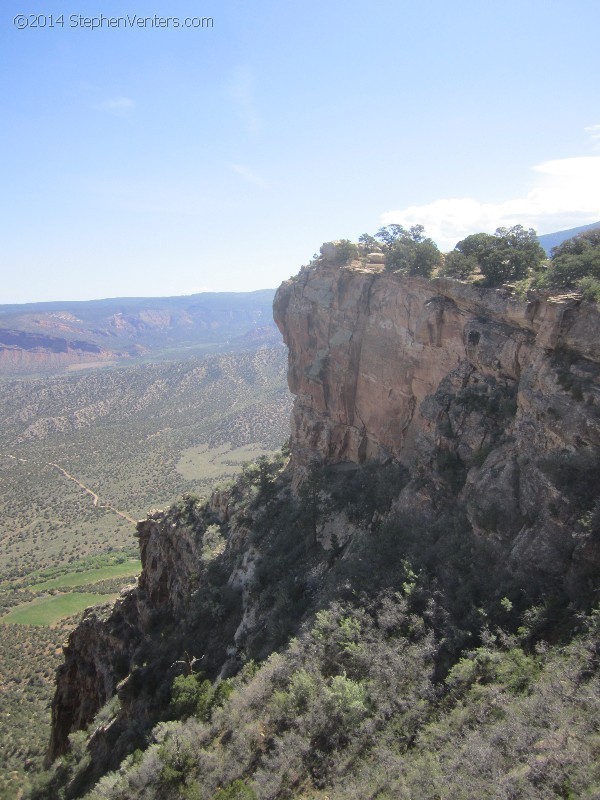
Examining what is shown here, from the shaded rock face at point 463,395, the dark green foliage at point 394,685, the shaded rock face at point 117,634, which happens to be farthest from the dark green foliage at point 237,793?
the shaded rock face at point 117,634

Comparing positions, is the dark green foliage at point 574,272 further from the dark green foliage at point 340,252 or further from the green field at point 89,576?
the green field at point 89,576

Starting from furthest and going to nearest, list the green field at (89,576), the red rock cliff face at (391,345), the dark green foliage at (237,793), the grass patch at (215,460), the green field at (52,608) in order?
the grass patch at (215,460)
the green field at (89,576)
the green field at (52,608)
the red rock cliff face at (391,345)
the dark green foliage at (237,793)

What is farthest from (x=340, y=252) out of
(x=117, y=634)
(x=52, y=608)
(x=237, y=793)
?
(x=52, y=608)

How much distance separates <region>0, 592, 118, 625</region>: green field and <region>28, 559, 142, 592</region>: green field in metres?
3.68

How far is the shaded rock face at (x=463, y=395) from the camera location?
795 inches

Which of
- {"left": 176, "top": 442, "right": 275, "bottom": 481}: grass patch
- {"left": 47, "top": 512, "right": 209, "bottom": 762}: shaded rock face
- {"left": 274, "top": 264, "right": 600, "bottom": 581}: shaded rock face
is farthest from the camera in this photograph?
{"left": 176, "top": 442, "right": 275, "bottom": 481}: grass patch

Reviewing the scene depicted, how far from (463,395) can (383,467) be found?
9044mm

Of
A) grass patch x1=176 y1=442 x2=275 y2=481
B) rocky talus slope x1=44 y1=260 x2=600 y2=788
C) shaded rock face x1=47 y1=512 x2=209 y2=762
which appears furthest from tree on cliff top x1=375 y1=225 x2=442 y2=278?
grass patch x1=176 y1=442 x2=275 y2=481

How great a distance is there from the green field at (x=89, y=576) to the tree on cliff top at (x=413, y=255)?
63.2 metres

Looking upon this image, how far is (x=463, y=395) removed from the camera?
28.2 metres

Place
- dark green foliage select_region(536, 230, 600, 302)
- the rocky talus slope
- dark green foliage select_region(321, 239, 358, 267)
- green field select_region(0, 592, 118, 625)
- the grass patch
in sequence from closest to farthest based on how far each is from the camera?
the rocky talus slope
dark green foliage select_region(536, 230, 600, 302)
dark green foliage select_region(321, 239, 358, 267)
green field select_region(0, 592, 118, 625)
the grass patch

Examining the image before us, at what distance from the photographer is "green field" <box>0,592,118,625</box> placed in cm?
6475

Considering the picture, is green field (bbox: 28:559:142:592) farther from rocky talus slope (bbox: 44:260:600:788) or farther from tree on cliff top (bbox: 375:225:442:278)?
tree on cliff top (bbox: 375:225:442:278)

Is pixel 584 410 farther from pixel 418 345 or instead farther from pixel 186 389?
pixel 186 389
